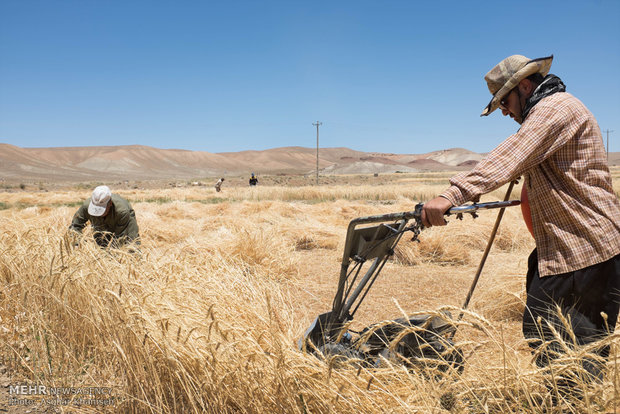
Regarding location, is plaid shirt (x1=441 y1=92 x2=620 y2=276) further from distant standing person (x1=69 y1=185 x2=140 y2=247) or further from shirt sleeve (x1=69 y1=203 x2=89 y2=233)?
shirt sleeve (x1=69 y1=203 x2=89 y2=233)

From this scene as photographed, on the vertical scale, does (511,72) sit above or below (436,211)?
above

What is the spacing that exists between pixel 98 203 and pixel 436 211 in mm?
3666

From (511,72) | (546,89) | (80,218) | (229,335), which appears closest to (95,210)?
(80,218)

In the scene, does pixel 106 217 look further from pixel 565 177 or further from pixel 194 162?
pixel 194 162

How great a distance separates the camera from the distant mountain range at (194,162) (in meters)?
91.6

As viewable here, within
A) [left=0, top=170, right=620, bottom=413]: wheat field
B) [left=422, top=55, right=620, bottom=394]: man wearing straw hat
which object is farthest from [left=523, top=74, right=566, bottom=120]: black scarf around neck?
[left=0, top=170, right=620, bottom=413]: wheat field

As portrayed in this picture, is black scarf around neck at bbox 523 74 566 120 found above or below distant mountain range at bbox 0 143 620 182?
below

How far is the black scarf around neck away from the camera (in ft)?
5.09

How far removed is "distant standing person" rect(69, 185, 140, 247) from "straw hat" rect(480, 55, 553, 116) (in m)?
3.54

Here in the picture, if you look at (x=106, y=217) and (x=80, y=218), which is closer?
(x=80, y=218)

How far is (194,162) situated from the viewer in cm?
12681

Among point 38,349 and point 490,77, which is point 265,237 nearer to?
point 38,349

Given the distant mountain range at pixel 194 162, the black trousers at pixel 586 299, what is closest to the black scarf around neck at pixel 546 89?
the black trousers at pixel 586 299

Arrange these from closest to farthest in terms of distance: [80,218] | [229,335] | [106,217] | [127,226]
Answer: [229,335]
[80,218]
[106,217]
[127,226]
